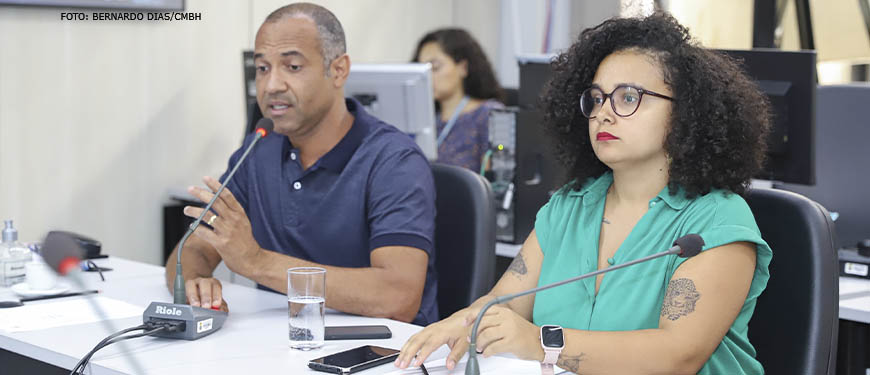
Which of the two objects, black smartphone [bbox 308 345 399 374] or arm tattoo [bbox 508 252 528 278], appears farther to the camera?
arm tattoo [bbox 508 252 528 278]

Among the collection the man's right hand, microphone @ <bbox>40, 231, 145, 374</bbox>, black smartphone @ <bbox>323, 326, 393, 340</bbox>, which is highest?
microphone @ <bbox>40, 231, 145, 374</bbox>

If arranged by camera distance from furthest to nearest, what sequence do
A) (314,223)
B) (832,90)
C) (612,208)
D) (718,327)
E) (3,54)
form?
(3,54) → (832,90) → (314,223) → (612,208) → (718,327)

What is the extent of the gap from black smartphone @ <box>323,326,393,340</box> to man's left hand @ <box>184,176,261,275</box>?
0.76ft

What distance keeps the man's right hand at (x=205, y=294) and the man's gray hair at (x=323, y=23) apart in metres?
0.58

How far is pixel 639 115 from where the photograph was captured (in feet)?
5.06

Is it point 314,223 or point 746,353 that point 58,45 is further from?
point 746,353

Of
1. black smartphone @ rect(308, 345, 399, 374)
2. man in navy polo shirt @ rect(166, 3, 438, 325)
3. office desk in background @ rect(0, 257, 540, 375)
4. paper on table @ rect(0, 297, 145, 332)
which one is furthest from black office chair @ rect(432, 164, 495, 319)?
paper on table @ rect(0, 297, 145, 332)

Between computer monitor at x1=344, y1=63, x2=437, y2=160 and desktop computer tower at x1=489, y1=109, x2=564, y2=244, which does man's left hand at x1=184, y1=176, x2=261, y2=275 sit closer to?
desktop computer tower at x1=489, y1=109, x2=564, y2=244

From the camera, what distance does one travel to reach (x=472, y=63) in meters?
4.46

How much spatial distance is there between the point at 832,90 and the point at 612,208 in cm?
115

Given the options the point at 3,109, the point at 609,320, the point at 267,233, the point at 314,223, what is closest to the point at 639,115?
the point at 609,320

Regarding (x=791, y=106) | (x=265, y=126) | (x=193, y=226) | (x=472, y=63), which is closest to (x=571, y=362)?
(x=193, y=226)

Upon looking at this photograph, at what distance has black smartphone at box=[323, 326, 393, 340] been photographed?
5.07 feet

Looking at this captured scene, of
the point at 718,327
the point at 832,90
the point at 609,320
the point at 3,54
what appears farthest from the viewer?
the point at 3,54
